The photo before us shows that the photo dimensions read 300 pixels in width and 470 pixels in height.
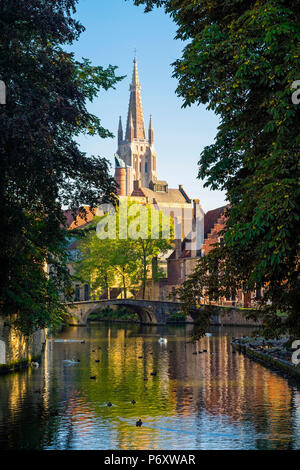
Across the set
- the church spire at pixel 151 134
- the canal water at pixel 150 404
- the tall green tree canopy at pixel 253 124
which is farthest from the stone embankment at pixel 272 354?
the church spire at pixel 151 134

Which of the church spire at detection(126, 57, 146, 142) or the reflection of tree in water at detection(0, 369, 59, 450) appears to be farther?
the church spire at detection(126, 57, 146, 142)

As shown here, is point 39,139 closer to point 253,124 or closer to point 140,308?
point 253,124

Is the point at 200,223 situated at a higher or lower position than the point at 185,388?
higher

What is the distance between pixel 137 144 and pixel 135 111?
916cm

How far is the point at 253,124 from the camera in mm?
16062

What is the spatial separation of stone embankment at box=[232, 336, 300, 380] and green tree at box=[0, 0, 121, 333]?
35.5 feet

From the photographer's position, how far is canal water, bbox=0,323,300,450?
17484mm

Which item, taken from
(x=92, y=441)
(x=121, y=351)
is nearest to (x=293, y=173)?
(x=92, y=441)

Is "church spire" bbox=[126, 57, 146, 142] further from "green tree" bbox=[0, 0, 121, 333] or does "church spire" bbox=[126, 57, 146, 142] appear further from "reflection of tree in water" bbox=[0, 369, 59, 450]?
"green tree" bbox=[0, 0, 121, 333]

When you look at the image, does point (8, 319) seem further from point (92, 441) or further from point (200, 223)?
point (200, 223)

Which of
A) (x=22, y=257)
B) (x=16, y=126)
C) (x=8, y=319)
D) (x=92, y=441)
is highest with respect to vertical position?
(x=16, y=126)

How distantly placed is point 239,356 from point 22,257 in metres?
20.8

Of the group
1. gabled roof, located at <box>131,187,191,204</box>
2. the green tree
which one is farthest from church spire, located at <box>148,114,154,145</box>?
the green tree

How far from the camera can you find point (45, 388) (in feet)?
88.1
